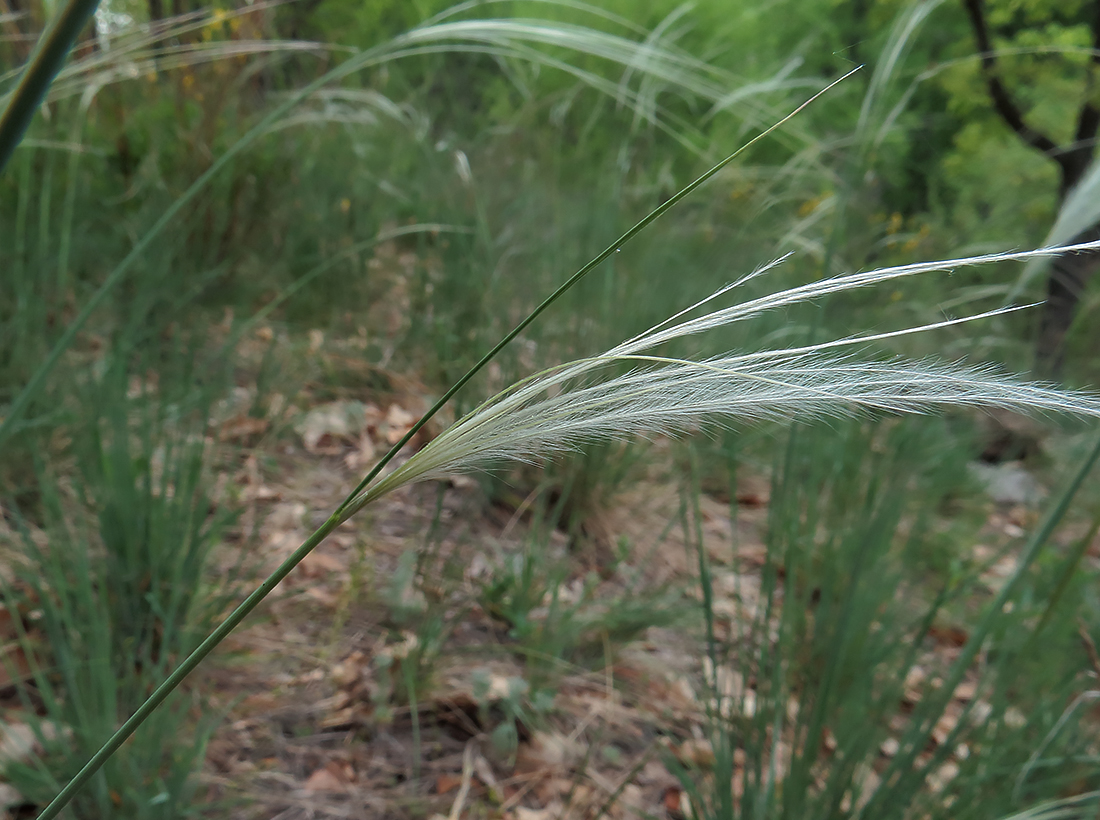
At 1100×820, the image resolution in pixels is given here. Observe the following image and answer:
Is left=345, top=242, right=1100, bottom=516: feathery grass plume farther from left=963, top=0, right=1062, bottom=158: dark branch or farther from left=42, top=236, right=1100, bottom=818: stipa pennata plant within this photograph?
left=963, top=0, right=1062, bottom=158: dark branch

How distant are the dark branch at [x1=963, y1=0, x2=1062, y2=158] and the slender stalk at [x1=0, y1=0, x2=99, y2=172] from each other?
20.5 feet

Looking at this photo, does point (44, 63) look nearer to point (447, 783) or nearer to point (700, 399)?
point (700, 399)

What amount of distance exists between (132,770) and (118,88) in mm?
2543

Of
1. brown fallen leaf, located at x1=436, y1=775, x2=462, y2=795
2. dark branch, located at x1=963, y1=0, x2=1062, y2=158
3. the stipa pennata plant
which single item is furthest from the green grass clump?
dark branch, located at x1=963, y1=0, x2=1062, y2=158

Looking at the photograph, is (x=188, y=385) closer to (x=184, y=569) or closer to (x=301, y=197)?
(x=184, y=569)

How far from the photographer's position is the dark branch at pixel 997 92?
516 cm

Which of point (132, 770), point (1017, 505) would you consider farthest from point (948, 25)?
point (132, 770)

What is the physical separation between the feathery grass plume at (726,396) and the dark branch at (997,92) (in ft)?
20.0

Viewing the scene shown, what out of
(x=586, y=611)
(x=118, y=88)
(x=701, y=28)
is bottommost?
(x=586, y=611)

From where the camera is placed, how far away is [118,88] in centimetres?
251

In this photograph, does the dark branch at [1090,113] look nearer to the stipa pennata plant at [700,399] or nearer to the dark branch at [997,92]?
the dark branch at [997,92]

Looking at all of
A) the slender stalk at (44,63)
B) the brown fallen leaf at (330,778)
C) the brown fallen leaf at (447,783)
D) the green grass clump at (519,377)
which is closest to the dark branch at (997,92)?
the green grass clump at (519,377)

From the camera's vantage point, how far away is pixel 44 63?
287 mm

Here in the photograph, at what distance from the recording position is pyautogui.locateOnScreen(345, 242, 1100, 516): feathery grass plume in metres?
0.30
